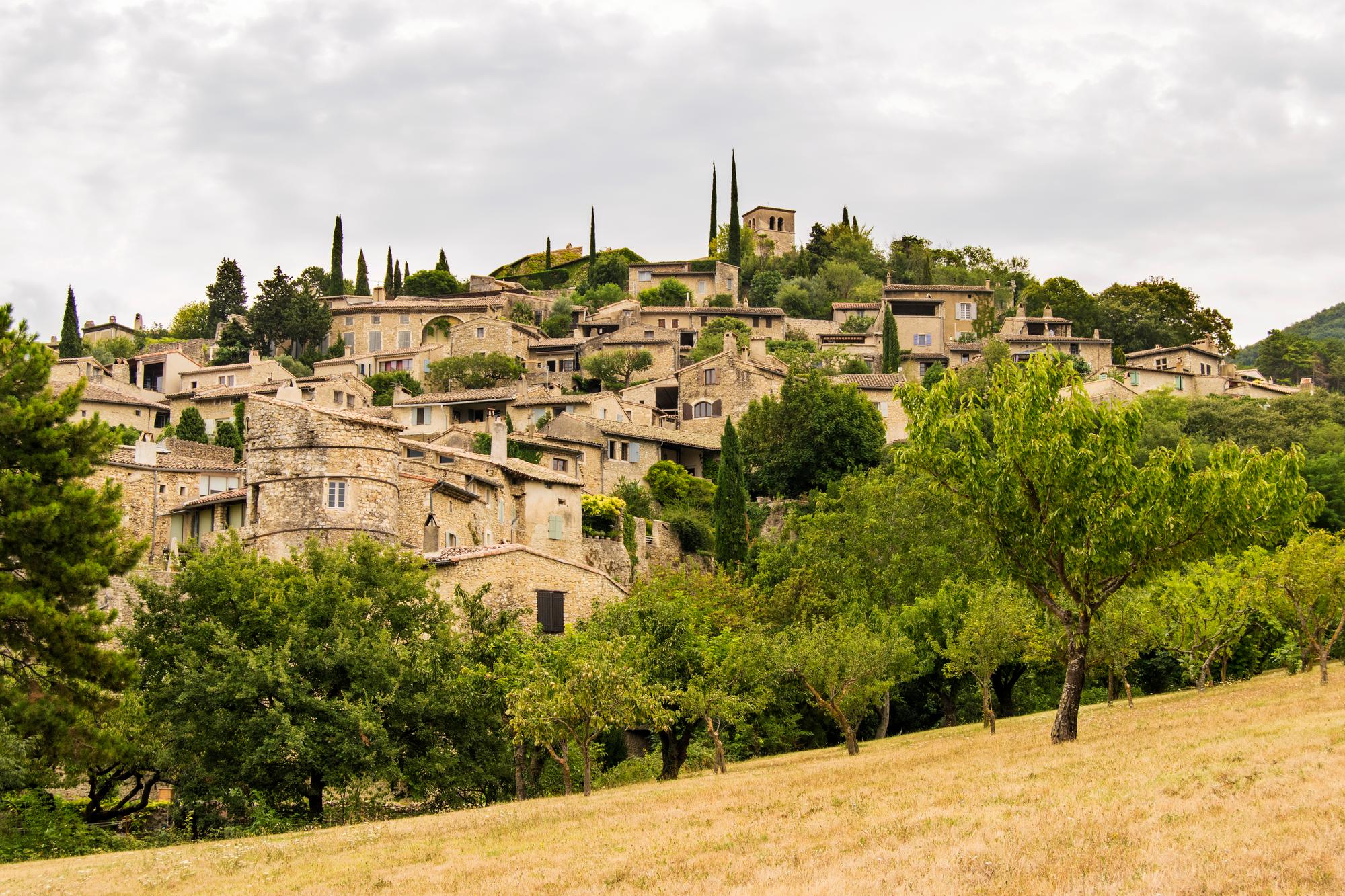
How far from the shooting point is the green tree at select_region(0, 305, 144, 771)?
23.5m

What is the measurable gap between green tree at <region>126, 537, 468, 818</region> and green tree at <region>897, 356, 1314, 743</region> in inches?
531

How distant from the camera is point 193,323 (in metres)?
118

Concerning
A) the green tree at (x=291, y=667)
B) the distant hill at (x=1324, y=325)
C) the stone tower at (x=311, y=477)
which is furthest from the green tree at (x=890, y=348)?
the distant hill at (x=1324, y=325)

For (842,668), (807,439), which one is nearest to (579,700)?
(842,668)

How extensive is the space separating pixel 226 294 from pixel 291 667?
85.3 metres

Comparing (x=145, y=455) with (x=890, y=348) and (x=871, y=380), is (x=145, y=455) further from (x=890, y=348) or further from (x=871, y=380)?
(x=890, y=348)

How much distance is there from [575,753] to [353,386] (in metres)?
49.5

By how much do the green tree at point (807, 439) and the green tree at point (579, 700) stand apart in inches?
1548

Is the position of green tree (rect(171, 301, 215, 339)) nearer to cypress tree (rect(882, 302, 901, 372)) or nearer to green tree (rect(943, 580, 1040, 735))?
cypress tree (rect(882, 302, 901, 372))

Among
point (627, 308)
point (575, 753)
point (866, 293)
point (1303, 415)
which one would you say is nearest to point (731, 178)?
point (866, 293)

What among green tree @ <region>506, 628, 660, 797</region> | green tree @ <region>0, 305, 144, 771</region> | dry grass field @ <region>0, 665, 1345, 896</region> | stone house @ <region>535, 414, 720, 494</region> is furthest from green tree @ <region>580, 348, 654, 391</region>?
green tree @ <region>0, 305, 144, 771</region>

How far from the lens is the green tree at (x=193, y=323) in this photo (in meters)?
115

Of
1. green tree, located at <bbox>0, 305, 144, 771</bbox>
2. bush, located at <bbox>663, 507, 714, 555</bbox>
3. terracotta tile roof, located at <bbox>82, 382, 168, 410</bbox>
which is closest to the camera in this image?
green tree, located at <bbox>0, 305, 144, 771</bbox>

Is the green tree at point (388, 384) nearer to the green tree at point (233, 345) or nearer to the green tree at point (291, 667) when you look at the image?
the green tree at point (233, 345)
